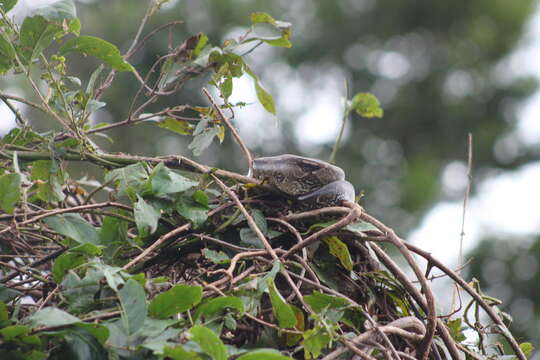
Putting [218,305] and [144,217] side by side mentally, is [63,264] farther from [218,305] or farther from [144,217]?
[218,305]

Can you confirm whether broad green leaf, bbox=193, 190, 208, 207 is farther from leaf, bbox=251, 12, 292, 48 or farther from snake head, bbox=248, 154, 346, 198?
leaf, bbox=251, 12, 292, 48

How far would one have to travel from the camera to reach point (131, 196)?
101cm

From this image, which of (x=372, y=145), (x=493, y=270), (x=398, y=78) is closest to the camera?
(x=493, y=270)

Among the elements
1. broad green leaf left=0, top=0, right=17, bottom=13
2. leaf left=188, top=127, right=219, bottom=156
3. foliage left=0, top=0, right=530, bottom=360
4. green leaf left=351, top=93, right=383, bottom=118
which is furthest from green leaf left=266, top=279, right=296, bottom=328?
green leaf left=351, top=93, right=383, bottom=118

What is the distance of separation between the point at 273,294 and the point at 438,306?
0.47 m

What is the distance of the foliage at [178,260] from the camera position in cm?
78

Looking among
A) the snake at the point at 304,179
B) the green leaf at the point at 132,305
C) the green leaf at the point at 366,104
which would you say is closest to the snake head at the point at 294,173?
the snake at the point at 304,179

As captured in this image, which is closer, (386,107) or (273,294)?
(273,294)

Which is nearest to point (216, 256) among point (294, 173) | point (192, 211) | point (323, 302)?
point (192, 211)

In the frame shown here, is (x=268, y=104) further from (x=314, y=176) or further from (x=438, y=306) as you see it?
(x=438, y=306)

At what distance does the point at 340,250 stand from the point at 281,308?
238 mm

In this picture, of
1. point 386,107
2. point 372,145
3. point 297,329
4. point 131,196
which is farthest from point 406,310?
point 386,107

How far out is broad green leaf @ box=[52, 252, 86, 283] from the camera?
34.7 inches

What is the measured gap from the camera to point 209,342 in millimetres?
696
